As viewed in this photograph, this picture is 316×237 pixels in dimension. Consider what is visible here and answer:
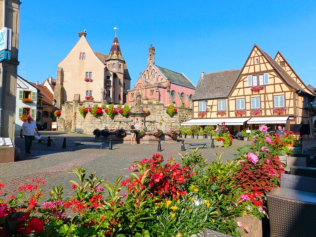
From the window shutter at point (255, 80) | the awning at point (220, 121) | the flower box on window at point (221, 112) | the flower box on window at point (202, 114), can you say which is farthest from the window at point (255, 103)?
the flower box on window at point (202, 114)

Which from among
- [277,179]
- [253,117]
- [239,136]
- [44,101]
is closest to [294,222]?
[277,179]

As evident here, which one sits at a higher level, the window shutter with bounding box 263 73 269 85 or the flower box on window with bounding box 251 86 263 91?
the window shutter with bounding box 263 73 269 85

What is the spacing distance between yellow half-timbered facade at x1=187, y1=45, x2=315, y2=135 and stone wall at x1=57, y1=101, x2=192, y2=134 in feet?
11.6

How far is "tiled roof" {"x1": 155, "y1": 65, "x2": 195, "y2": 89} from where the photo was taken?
4640 cm

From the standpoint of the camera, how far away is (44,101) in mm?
45438

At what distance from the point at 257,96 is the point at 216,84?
6.93m

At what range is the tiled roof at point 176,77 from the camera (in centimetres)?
4640

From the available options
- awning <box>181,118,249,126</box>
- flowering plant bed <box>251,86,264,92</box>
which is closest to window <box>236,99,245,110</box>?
awning <box>181,118,249,126</box>

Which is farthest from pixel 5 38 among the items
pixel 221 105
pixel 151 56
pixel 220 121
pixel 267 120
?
pixel 151 56

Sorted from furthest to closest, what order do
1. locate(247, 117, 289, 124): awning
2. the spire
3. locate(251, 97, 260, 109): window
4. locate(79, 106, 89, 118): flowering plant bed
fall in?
the spire, locate(79, 106, 89, 118): flowering plant bed, locate(251, 97, 260, 109): window, locate(247, 117, 289, 124): awning

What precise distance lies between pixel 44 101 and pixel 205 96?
1269 inches

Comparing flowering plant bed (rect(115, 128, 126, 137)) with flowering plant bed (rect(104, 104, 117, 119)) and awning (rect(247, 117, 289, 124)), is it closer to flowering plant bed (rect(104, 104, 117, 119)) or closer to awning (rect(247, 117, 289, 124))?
flowering plant bed (rect(104, 104, 117, 119))

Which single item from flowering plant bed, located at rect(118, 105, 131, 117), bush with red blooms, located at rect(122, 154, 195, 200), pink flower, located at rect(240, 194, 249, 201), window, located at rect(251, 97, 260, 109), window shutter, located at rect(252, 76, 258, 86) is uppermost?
window shutter, located at rect(252, 76, 258, 86)

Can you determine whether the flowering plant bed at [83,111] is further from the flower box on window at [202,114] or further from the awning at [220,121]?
the flower box on window at [202,114]
